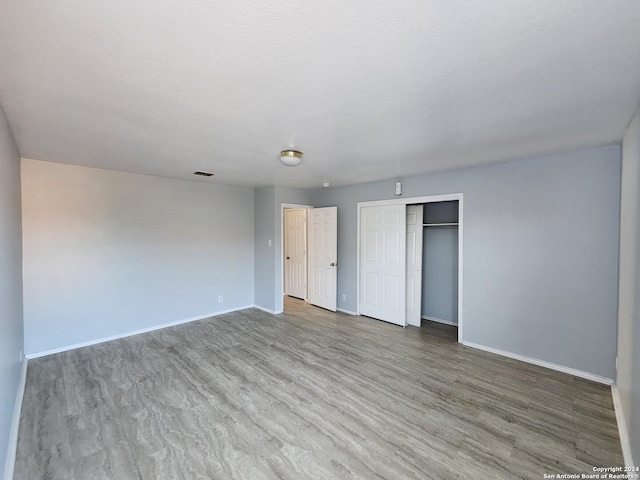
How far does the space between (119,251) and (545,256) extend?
564cm

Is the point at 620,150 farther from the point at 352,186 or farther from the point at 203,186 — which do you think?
the point at 203,186

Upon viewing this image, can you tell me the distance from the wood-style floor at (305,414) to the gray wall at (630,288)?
338 millimetres

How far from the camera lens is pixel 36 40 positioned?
4.10ft

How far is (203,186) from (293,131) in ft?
10.3

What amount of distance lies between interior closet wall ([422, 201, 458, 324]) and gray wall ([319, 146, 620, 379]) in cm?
82

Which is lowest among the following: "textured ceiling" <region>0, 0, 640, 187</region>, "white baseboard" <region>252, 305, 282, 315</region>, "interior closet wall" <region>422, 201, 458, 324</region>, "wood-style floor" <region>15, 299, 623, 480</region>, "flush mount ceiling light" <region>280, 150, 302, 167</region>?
"wood-style floor" <region>15, 299, 623, 480</region>

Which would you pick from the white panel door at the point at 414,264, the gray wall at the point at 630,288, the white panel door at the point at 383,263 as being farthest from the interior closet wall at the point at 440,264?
the gray wall at the point at 630,288

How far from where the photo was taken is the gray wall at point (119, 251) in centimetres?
345

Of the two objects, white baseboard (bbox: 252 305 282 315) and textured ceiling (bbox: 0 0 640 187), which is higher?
textured ceiling (bbox: 0 0 640 187)

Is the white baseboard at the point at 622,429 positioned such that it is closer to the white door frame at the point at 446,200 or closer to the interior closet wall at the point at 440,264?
the white door frame at the point at 446,200

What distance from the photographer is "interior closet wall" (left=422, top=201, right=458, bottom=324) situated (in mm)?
4621

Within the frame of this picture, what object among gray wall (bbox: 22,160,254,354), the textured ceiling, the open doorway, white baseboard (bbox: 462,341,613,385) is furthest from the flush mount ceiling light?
white baseboard (bbox: 462,341,613,385)

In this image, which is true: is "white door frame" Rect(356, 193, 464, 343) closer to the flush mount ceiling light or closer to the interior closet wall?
the interior closet wall

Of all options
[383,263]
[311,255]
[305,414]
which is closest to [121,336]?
[305,414]
